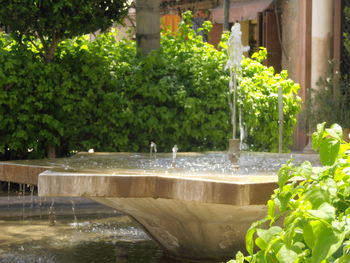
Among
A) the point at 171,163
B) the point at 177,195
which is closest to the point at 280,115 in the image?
the point at 171,163

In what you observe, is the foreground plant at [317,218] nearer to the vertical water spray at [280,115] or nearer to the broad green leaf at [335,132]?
the broad green leaf at [335,132]

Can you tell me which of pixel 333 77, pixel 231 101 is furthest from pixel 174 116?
pixel 333 77

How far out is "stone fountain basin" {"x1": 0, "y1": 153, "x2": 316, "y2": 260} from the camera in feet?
13.1

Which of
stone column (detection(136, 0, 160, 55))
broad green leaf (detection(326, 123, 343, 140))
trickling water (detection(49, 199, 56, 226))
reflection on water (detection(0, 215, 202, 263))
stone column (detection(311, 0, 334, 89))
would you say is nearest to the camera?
broad green leaf (detection(326, 123, 343, 140))

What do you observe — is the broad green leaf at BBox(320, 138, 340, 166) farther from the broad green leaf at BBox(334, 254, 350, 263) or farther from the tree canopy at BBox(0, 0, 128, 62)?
the tree canopy at BBox(0, 0, 128, 62)

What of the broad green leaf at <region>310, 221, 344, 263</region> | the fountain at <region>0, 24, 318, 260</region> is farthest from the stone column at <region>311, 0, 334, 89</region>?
the broad green leaf at <region>310, 221, 344, 263</region>

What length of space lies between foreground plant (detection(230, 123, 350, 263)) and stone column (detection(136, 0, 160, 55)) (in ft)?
25.4

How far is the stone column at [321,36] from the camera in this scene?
1438 centimetres

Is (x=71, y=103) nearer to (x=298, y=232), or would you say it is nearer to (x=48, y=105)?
(x=48, y=105)

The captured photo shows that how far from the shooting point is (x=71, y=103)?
8.50 meters

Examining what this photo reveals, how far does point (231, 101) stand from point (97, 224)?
100 inches

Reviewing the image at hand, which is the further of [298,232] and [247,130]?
[247,130]

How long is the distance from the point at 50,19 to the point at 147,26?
1.36m

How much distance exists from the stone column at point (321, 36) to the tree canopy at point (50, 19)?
6.17m
